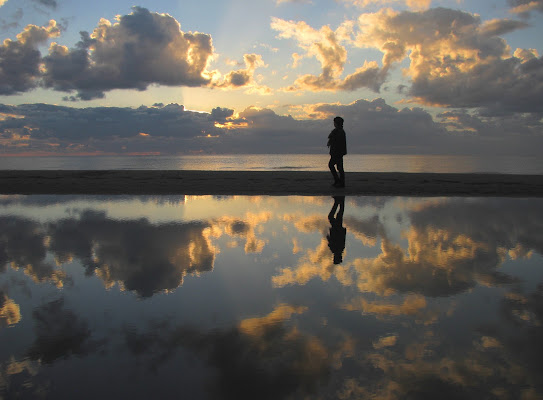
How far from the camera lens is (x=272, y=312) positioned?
4043 millimetres

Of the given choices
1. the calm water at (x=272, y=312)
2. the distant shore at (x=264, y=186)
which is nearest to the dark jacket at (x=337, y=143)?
the distant shore at (x=264, y=186)

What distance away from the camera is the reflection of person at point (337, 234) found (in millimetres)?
6484

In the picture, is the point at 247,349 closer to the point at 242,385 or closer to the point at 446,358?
the point at 242,385

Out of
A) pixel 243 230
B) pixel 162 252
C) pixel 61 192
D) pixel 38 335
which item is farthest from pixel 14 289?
pixel 61 192

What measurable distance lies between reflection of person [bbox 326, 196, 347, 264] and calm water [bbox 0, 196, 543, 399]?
7 centimetres

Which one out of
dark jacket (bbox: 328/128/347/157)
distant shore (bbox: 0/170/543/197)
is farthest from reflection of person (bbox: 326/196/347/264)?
distant shore (bbox: 0/170/543/197)

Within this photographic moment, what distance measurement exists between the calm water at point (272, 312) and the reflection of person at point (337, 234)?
0.07 metres

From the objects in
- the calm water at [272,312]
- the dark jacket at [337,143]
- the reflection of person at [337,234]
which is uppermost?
the dark jacket at [337,143]

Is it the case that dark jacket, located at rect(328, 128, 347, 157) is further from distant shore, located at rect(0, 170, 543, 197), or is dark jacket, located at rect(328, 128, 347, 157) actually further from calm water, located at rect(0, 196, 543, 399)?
calm water, located at rect(0, 196, 543, 399)

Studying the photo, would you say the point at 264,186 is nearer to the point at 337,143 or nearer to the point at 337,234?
the point at 337,143

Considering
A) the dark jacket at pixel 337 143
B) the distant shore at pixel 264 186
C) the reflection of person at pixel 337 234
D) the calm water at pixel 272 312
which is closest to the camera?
the calm water at pixel 272 312

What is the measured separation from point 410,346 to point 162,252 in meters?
4.38

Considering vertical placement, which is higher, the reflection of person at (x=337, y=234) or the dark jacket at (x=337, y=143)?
the dark jacket at (x=337, y=143)

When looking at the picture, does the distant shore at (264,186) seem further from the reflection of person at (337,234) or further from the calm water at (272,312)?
the calm water at (272,312)
